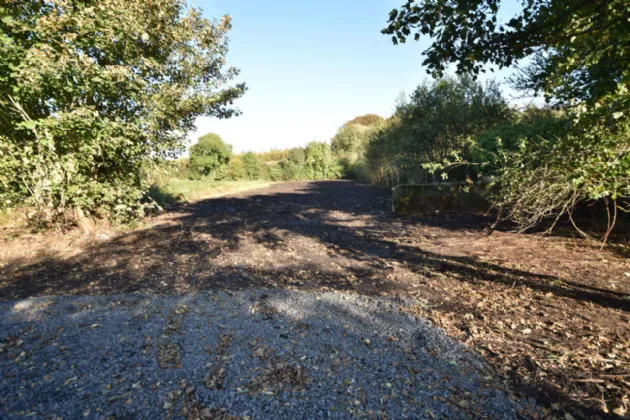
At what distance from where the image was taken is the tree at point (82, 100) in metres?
6.26

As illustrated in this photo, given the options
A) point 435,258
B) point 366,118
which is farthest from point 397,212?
point 366,118

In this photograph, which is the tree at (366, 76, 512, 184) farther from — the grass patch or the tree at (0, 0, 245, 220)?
the grass patch

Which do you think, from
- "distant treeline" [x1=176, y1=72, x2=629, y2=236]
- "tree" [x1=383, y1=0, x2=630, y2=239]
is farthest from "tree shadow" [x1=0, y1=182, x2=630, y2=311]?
"tree" [x1=383, y1=0, x2=630, y2=239]

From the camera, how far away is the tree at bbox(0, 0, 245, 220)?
20.5 feet

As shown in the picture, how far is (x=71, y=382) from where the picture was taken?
9.09ft

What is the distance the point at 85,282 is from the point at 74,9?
5.95m

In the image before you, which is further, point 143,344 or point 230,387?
point 143,344

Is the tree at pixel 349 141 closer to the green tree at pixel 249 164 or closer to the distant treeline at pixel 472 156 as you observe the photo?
the distant treeline at pixel 472 156

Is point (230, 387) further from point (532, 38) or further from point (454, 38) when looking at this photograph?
point (532, 38)

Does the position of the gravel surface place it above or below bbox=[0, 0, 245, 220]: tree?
below

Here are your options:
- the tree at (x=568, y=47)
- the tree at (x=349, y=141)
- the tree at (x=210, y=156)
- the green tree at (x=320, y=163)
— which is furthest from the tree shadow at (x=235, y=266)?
the green tree at (x=320, y=163)

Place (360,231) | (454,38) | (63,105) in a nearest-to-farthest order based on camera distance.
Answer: (454,38) → (63,105) → (360,231)

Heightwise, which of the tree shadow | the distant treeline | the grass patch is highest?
the distant treeline

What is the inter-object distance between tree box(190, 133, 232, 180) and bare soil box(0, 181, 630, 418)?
86.7 feet
